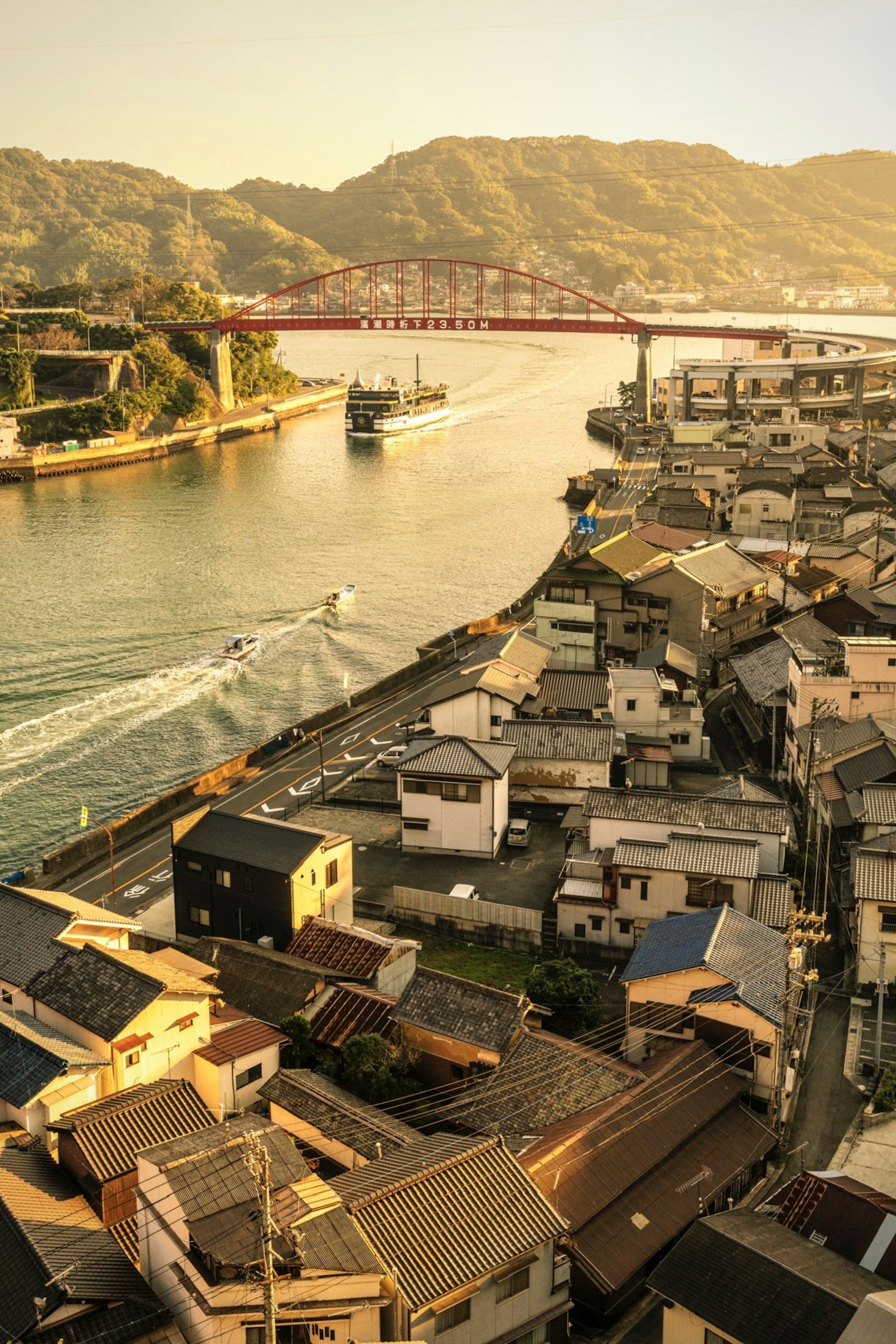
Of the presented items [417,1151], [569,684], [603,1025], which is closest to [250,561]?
[569,684]

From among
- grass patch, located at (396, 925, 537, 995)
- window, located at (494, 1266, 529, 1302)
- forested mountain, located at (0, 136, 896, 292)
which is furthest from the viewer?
forested mountain, located at (0, 136, 896, 292)

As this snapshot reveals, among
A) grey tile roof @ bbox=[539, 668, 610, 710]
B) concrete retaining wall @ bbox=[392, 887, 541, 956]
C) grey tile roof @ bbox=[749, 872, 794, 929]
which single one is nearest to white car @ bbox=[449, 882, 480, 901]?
concrete retaining wall @ bbox=[392, 887, 541, 956]

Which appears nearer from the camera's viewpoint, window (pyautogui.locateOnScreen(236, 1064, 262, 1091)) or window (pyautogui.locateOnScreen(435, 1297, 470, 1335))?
window (pyautogui.locateOnScreen(435, 1297, 470, 1335))

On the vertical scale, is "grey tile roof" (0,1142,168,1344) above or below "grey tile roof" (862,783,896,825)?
below

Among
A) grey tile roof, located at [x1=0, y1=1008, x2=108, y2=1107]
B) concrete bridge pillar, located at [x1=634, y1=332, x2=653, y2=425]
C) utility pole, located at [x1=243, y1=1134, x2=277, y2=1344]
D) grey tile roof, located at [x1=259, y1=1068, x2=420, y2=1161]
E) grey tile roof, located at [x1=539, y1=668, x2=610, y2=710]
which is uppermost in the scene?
concrete bridge pillar, located at [x1=634, y1=332, x2=653, y2=425]

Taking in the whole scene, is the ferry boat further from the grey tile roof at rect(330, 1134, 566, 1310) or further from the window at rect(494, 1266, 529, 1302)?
the window at rect(494, 1266, 529, 1302)

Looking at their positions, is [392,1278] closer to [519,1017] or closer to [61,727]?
[519,1017]
